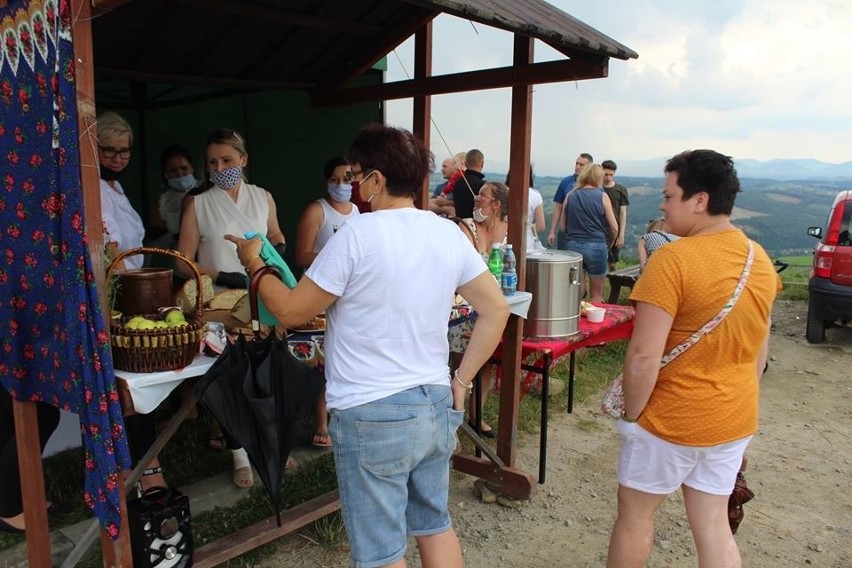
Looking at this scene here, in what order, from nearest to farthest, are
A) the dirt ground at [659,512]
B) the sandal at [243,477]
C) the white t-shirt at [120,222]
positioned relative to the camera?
the white t-shirt at [120,222]
the dirt ground at [659,512]
the sandal at [243,477]

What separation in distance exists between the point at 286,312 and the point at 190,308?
2.43 feet

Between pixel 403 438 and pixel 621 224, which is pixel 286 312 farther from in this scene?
pixel 621 224

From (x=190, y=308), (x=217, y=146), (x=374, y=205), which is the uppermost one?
(x=217, y=146)

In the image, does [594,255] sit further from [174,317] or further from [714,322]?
[174,317]

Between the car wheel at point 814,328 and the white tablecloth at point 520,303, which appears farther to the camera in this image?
the car wheel at point 814,328

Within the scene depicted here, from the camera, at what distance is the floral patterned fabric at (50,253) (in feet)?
6.34

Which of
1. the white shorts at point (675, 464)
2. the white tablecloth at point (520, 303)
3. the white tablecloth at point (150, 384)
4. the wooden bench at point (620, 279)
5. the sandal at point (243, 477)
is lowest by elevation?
the sandal at point (243, 477)

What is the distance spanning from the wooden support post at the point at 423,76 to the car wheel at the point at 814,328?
16.0 ft

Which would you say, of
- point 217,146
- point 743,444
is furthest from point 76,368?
point 743,444

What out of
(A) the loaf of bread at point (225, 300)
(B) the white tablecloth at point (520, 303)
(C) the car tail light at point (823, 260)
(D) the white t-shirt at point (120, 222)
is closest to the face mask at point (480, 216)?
(B) the white tablecloth at point (520, 303)

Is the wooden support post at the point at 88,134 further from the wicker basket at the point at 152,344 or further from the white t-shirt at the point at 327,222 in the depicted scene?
the white t-shirt at the point at 327,222

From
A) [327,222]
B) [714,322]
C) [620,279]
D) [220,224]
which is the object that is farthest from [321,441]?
[620,279]

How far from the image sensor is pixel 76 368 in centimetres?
205

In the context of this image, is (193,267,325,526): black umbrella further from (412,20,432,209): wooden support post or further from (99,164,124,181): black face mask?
(412,20,432,209): wooden support post
